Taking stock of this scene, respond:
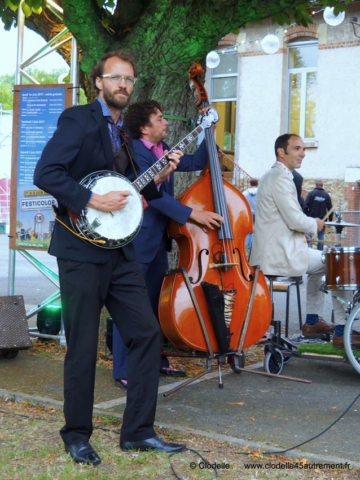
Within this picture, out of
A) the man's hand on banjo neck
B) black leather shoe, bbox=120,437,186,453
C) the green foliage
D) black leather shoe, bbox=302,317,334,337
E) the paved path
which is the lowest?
the paved path

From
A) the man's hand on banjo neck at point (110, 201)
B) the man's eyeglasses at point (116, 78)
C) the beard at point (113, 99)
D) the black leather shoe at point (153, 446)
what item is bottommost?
the black leather shoe at point (153, 446)

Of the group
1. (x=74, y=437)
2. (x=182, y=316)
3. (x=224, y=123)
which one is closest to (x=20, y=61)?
(x=182, y=316)

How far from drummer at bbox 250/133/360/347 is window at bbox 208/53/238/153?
16905 mm

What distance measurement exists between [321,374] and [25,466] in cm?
310

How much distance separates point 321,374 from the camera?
6.62 metres

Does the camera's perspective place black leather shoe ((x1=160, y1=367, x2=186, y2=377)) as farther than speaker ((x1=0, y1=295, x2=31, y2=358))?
No

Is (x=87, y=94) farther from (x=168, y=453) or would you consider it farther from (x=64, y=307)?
(x=168, y=453)

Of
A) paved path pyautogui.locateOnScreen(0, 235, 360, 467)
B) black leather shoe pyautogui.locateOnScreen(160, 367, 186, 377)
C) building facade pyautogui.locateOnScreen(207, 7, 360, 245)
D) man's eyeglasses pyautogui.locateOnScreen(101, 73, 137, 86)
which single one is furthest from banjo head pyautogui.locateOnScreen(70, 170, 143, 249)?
building facade pyautogui.locateOnScreen(207, 7, 360, 245)

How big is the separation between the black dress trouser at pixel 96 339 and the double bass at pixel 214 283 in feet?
3.71

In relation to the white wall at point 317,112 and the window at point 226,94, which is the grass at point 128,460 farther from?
the window at point 226,94

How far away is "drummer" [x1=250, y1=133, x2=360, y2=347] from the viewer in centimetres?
650

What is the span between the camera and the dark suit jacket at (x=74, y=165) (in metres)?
4.12

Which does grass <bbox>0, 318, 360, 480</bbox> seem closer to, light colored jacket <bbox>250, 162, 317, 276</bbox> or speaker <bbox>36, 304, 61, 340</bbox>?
light colored jacket <bbox>250, 162, 317, 276</bbox>

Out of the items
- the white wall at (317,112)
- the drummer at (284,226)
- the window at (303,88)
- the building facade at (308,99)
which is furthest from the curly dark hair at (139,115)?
the window at (303,88)
